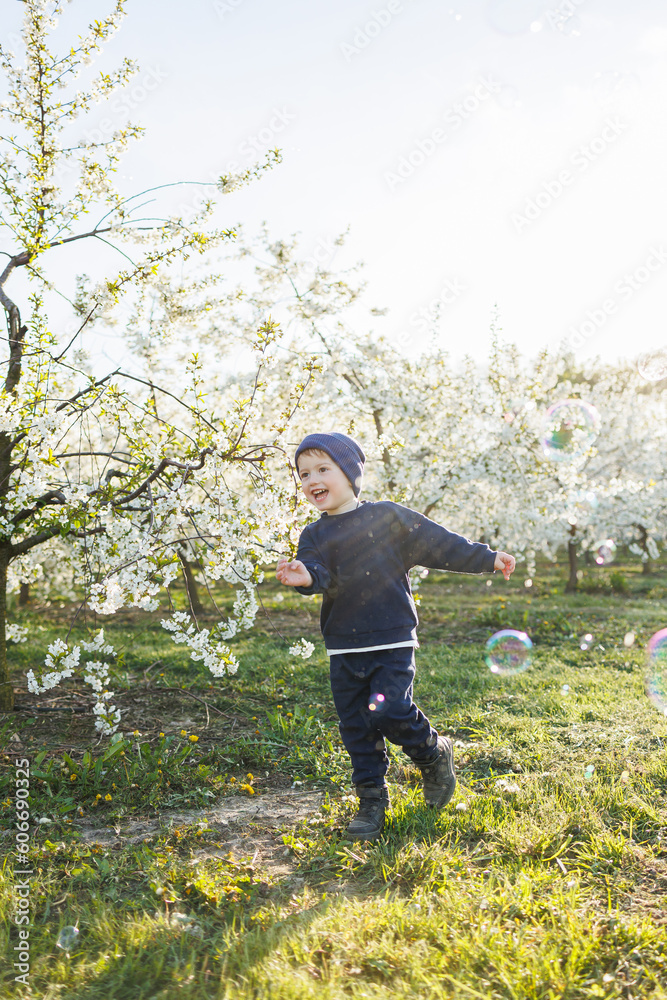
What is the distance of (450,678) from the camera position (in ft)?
18.2

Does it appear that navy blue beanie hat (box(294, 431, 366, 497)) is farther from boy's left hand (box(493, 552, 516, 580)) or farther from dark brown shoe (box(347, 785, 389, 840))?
dark brown shoe (box(347, 785, 389, 840))

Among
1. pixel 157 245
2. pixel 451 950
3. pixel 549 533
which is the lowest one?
pixel 451 950

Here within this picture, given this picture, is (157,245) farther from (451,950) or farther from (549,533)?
(549,533)

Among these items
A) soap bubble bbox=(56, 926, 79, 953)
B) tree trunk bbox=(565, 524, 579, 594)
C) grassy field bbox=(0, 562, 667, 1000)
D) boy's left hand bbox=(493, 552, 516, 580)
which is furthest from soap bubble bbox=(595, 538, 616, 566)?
soap bubble bbox=(56, 926, 79, 953)

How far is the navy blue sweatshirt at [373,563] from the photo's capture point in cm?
285

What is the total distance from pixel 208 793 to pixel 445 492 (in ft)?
25.6

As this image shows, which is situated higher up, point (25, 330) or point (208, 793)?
point (25, 330)

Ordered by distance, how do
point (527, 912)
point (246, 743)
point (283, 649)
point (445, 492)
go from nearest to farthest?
point (527, 912) < point (246, 743) < point (283, 649) < point (445, 492)

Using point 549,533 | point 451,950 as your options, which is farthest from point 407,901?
point 549,533

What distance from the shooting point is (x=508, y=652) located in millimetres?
7301

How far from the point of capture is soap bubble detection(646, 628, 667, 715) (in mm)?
4742

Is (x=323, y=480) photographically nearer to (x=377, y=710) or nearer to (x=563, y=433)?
(x=377, y=710)

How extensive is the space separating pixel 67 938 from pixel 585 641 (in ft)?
22.4

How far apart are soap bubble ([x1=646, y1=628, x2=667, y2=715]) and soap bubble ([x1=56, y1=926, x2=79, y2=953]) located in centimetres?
387
